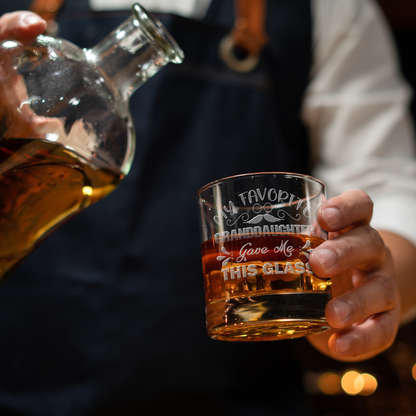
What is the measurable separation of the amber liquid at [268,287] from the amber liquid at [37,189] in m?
0.24

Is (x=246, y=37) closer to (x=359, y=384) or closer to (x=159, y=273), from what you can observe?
(x=159, y=273)

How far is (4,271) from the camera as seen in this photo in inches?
24.8

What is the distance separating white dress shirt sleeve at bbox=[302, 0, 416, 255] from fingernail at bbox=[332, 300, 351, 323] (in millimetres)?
654

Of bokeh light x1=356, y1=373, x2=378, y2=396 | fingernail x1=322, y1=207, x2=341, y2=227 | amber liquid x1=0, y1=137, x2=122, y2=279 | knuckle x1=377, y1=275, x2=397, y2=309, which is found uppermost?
amber liquid x1=0, y1=137, x2=122, y2=279

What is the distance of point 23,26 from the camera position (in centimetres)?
56

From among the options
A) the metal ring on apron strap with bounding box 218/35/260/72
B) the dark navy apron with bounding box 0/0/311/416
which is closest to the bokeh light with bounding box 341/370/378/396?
the dark navy apron with bounding box 0/0/311/416

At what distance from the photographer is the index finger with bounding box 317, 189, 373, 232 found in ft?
1.64

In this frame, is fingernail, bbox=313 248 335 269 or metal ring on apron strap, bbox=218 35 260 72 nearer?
fingernail, bbox=313 248 335 269

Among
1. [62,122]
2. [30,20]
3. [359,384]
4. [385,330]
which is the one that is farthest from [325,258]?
[359,384]

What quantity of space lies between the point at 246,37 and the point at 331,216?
0.77 metres

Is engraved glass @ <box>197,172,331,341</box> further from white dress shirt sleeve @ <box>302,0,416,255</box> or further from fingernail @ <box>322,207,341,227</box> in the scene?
white dress shirt sleeve @ <box>302,0,416,255</box>

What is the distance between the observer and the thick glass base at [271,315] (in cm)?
46

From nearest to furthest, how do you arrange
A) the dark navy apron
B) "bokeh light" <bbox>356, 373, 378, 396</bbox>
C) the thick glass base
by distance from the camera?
the thick glass base → the dark navy apron → "bokeh light" <bbox>356, 373, 378, 396</bbox>

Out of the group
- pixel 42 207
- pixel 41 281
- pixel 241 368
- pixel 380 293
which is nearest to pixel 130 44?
pixel 42 207
